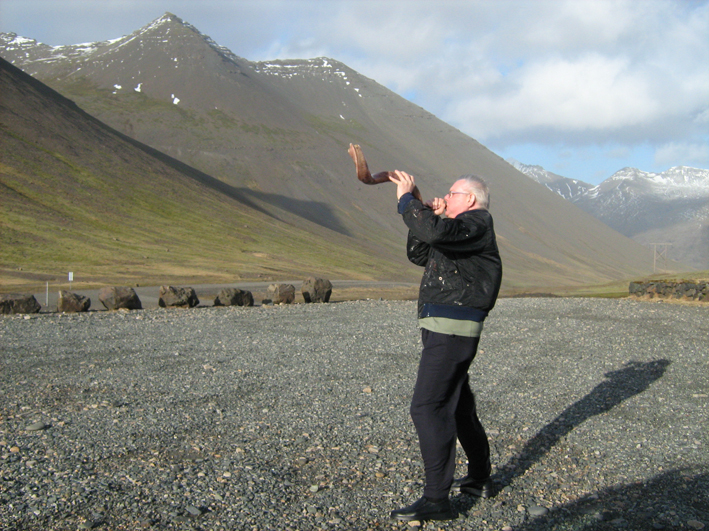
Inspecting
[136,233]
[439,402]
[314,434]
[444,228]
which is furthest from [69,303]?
[136,233]

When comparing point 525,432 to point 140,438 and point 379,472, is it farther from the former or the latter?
point 140,438

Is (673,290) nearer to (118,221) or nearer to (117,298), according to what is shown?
(117,298)

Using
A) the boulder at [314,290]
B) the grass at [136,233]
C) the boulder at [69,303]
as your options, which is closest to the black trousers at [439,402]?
the boulder at [69,303]

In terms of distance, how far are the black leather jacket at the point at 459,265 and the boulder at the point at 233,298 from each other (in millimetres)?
18316

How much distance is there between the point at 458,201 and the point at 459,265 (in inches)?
21.4

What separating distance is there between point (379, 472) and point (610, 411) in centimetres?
370

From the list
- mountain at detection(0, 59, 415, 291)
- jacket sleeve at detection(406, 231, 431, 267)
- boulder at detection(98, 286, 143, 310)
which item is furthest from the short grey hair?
mountain at detection(0, 59, 415, 291)

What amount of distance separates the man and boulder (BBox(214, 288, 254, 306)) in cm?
1832

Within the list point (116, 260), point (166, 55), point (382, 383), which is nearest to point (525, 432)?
point (382, 383)

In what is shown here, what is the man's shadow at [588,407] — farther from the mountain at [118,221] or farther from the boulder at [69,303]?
the mountain at [118,221]

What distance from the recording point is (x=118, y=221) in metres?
61.7

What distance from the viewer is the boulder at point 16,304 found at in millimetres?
17016

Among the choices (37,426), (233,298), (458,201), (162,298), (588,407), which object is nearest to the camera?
(458,201)

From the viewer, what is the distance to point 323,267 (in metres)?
62.9
